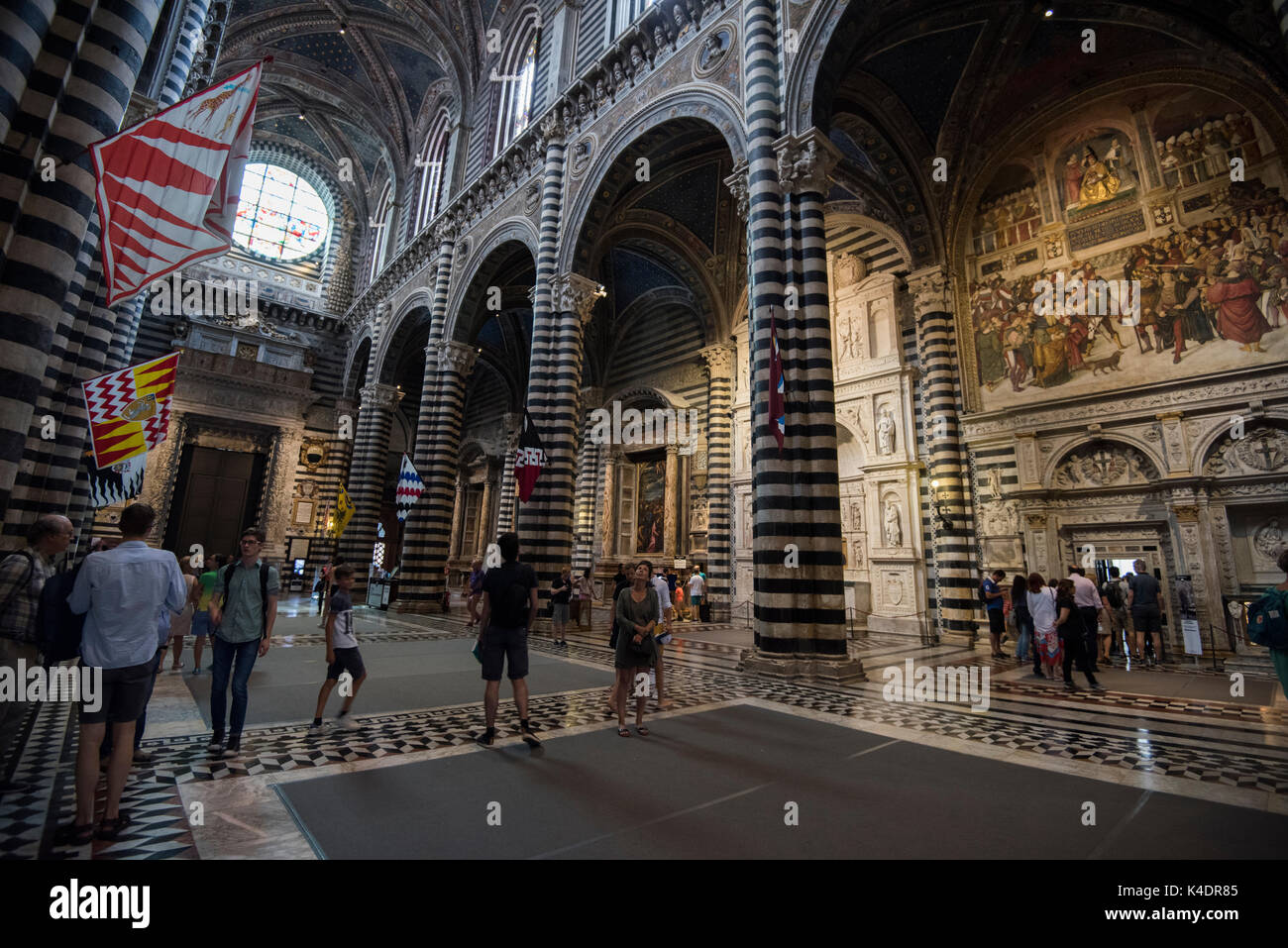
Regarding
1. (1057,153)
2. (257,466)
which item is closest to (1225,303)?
(1057,153)

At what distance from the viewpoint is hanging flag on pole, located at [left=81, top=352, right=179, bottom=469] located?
7641mm

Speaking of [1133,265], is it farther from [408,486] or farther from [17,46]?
[408,486]

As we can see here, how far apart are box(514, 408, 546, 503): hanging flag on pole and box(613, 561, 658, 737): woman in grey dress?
290 inches

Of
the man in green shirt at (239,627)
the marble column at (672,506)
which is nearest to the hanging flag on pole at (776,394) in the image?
the man in green shirt at (239,627)

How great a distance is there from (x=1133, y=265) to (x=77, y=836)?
1652 centimetres

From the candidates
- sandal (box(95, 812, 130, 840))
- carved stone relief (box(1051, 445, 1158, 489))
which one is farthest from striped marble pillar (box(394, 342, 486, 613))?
carved stone relief (box(1051, 445, 1158, 489))

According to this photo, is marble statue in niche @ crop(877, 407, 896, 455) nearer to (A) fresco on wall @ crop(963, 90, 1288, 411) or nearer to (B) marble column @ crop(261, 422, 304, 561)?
(A) fresco on wall @ crop(963, 90, 1288, 411)

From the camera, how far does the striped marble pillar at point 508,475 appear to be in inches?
966

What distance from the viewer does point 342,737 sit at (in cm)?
432

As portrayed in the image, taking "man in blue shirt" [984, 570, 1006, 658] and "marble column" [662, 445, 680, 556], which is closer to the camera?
"man in blue shirt" [984, 570, 1006, 658]

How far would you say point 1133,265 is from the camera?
11.5m

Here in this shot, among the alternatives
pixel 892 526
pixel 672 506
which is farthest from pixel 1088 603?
pixel 672 506

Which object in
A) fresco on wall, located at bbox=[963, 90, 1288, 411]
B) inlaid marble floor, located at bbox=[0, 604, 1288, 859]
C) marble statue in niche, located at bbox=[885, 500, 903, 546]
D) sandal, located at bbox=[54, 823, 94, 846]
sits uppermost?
fresco on wall, located at bbox=[963, 90, 1288, 411]
